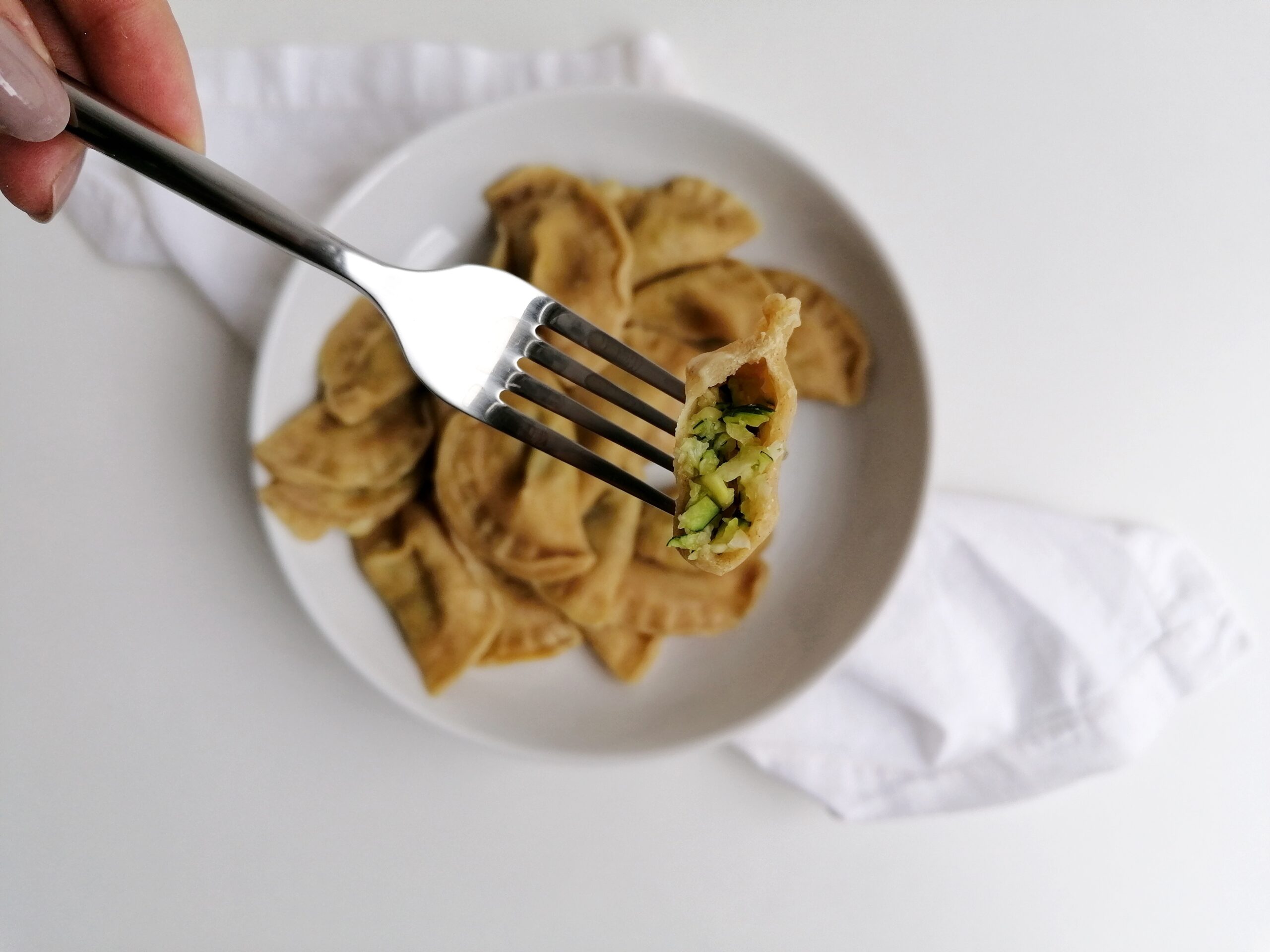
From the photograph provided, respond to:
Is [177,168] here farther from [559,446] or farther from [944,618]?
[944,618]

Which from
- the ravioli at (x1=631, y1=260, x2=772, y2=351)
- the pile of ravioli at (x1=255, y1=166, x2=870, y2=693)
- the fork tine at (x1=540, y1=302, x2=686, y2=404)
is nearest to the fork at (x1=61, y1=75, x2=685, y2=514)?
the fork tine at (x1=540, y1=302, x2=686, y2=404)

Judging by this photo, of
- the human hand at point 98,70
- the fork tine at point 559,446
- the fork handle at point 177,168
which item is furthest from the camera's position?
the human hand at point 98,70

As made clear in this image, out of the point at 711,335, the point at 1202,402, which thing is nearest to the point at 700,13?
the point at 711,335

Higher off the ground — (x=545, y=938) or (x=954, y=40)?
(x=954, y=40)

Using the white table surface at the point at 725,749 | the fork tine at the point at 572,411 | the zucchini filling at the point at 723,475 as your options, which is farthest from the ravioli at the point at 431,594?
the zucchini filling at the point at 723,475

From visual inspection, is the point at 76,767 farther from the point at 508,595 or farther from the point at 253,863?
the point at 508,595

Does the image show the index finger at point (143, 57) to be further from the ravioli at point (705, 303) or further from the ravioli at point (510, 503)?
the ravioli at point (705, 303)
